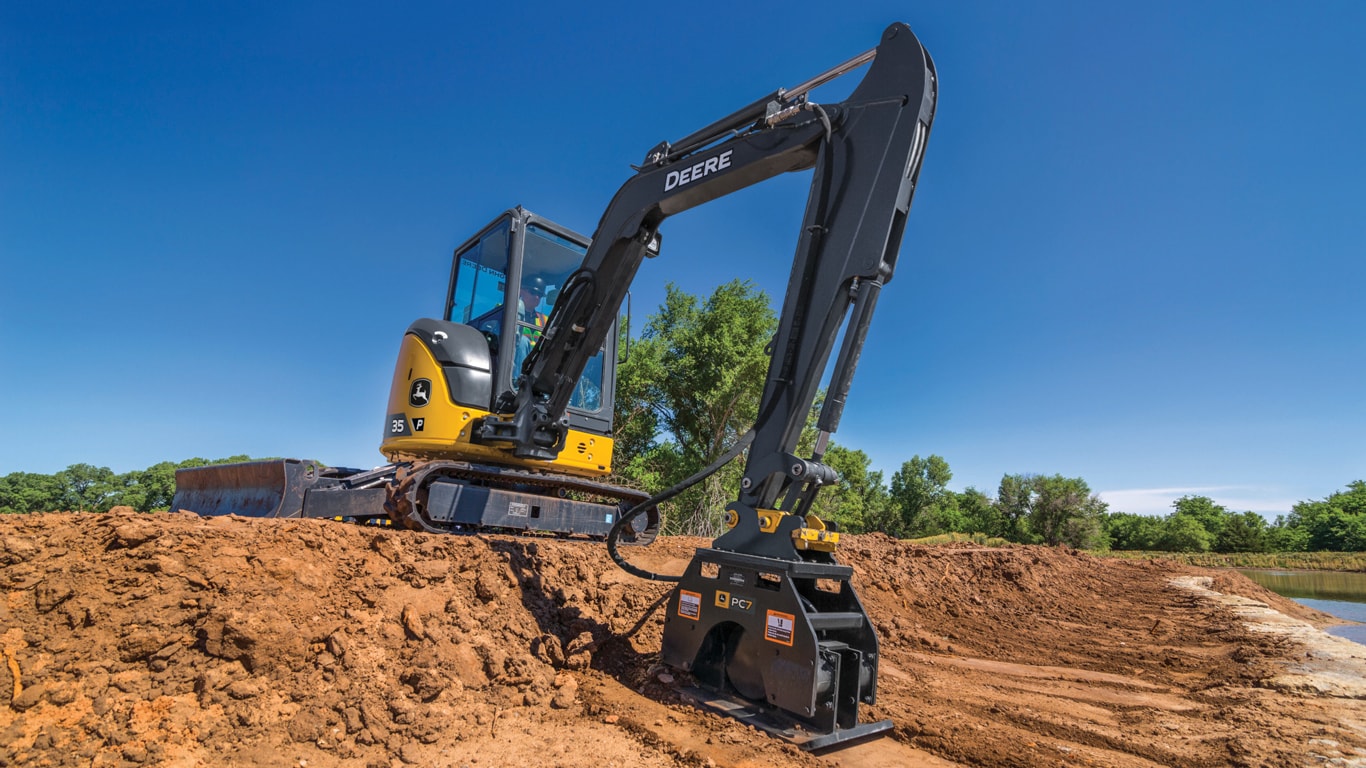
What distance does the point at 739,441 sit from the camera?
4.21 m

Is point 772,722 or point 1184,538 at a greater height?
point 1184,538

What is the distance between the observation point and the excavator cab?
6.31m

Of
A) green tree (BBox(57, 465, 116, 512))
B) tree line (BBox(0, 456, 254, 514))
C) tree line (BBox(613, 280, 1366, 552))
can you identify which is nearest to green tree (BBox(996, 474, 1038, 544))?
tree line (BBox(613, 280, 1366, 552))

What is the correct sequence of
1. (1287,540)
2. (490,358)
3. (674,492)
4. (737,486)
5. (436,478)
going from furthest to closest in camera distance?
(1287,540) < (737,486) < (490,358) < (436,478) < (674,492)

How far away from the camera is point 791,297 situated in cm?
429

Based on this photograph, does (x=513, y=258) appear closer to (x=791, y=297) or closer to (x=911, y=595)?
(x=791, y=297)

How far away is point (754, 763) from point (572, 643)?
206 centimetres

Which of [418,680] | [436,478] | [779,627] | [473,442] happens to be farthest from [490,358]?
[779,627]

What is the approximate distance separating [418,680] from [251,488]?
3720 millimetres

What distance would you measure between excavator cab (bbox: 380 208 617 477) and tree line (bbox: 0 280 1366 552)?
1.03 meters

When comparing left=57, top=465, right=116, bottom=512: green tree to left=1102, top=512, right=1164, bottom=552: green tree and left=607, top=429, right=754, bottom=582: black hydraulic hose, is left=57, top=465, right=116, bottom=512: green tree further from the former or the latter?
left=1102, top=512, right=1164, bottom=552: green tree

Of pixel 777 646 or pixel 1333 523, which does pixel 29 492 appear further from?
pixel 1333 523

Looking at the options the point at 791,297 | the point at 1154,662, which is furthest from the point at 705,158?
the point at 1154,662

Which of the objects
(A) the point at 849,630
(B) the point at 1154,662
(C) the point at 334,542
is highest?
(C) the point at 334,542
